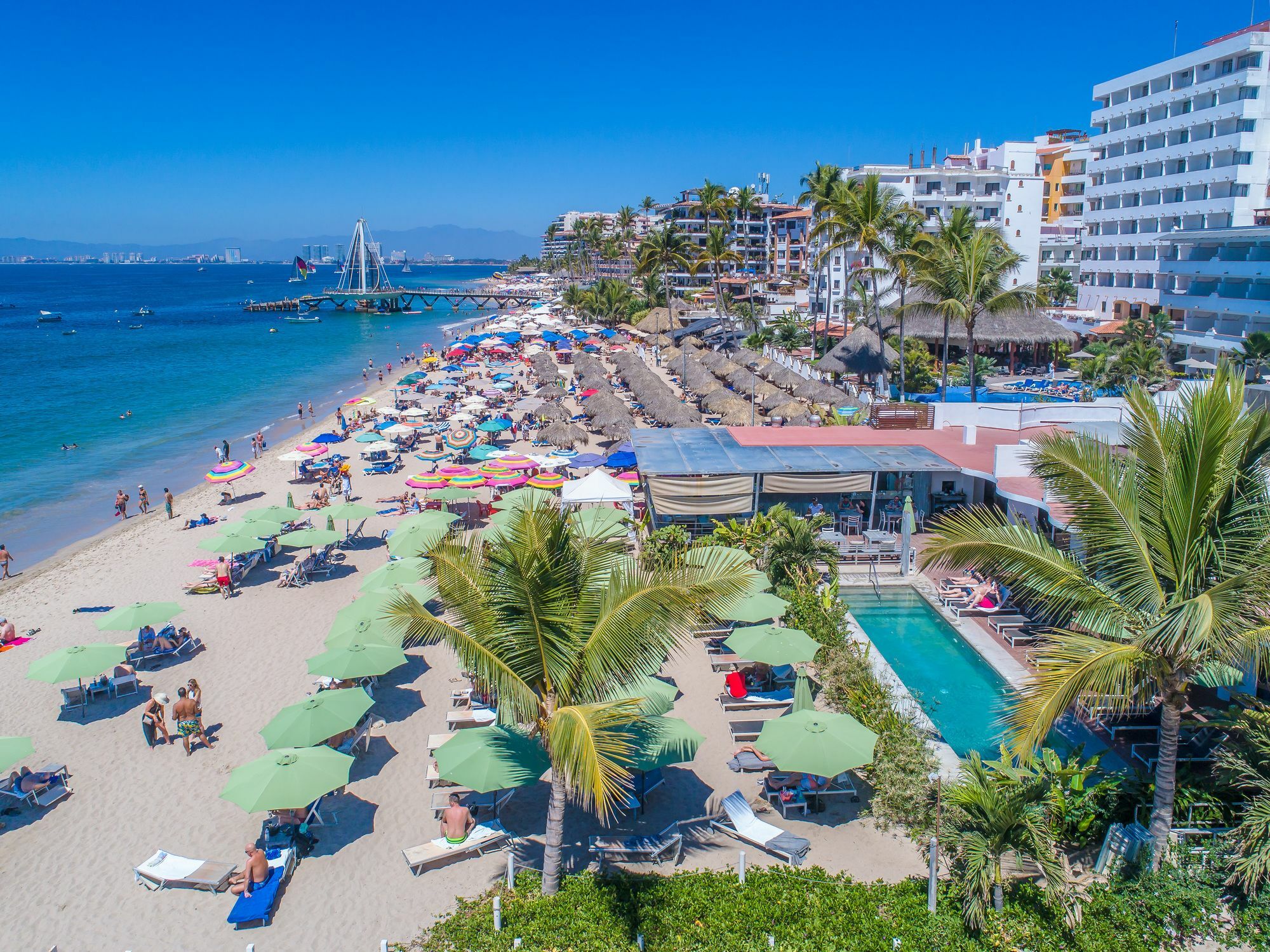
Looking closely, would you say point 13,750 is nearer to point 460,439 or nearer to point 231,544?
point 231,544

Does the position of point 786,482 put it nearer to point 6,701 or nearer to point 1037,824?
point 1037,824

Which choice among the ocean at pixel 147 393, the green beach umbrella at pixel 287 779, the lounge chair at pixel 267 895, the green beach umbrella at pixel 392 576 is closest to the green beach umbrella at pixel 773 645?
the green beach umbrella at pixel 287 779

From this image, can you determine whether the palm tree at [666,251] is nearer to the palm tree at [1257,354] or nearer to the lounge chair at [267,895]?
the palm tree at [1257,354]

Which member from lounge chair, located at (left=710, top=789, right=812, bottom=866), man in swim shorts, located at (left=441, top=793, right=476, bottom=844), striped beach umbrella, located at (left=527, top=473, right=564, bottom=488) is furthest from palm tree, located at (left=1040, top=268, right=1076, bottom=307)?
man in swim shorts, located at (left=441, top=793, right=476, bottom=844)

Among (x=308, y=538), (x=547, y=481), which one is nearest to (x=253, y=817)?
(x=308, y=538)

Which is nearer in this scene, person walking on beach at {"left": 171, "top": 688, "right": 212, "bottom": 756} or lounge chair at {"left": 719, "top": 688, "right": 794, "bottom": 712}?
person walking on beach at {"left": 171, "top": 688, "right": 212, "bottom": 756}

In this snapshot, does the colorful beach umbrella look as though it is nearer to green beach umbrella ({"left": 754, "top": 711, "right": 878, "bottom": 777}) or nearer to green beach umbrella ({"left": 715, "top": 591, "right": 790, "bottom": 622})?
green beach umbrella ({"left": 715, "top": 591, "right": 790, "bottom": 622})
